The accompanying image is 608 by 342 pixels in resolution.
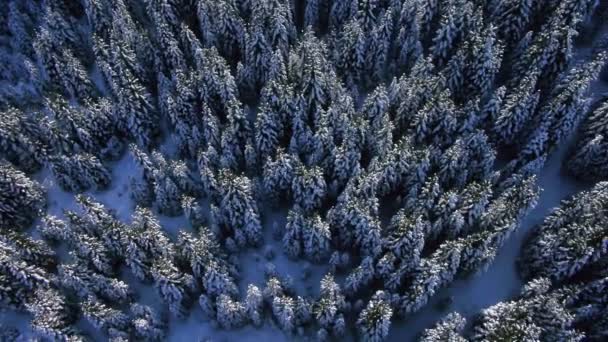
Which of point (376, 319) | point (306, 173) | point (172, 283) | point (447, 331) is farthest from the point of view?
point (306, 173)

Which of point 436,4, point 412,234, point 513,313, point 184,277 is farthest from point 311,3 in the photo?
point 513,313

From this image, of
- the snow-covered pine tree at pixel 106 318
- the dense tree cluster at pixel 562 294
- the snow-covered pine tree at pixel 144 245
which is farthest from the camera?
the snow-covered pine tree at pixel 144 245

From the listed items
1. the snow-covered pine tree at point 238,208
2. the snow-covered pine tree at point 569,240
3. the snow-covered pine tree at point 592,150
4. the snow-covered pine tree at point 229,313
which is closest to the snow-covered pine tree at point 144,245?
the snow-covered pine tree at point 238,208

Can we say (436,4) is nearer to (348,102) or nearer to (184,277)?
(348,102)

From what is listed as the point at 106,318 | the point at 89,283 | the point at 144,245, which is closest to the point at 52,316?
the point at 89,283

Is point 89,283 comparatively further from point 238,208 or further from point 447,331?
point 447,331

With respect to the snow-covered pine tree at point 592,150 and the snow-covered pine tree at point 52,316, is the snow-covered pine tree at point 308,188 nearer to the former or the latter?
the snow-covered pine tree at point 52,316

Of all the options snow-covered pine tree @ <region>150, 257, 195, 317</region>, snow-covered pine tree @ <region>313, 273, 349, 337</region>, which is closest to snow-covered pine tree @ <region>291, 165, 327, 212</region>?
snow-covered pine tree @ <region>313, 273, 349, 337</region>

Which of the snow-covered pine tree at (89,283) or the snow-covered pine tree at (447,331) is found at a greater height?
the snow-covered pine tree at (89,283)
